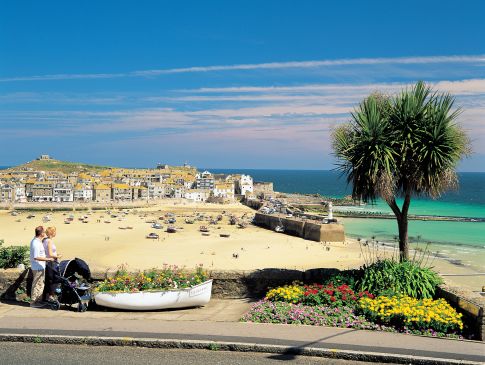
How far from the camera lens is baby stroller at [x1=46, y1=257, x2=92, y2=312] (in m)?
8.97

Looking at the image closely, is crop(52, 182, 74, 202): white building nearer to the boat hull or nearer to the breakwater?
the breakwater

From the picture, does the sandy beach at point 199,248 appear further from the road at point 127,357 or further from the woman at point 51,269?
the road at point 127,357

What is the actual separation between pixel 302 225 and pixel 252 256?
690 inches

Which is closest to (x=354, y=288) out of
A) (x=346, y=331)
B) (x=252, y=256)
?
(x=346, y=331)

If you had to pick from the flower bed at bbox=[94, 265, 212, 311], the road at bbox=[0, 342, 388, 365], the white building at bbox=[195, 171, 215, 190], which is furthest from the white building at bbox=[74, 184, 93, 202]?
the road at bbox=[0, 342, 388, 365]

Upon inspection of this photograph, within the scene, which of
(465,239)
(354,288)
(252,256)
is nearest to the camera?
(354,288)

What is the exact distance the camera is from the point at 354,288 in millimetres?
9594

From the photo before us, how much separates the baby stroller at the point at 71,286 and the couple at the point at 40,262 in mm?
133

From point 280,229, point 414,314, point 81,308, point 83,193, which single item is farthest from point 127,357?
point 83,193

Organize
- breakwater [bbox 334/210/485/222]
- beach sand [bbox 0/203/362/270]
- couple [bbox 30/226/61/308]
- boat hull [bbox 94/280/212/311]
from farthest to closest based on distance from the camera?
breakwater [bbox 334/210/485/222], beach sand [bbox 0/203/362/270], couple [bbox 30/226/61/308], boat hull [bbox 94/280/212/311]

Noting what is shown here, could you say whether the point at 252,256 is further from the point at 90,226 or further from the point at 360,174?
the point at 90,226

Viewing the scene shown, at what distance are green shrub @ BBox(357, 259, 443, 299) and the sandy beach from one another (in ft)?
51.2

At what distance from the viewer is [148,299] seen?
8836mm

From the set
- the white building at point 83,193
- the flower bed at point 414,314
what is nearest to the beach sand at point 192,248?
the flower bed at point 414,314
